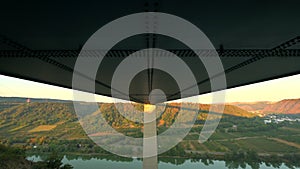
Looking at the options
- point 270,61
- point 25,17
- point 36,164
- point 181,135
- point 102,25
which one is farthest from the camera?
point 181,135

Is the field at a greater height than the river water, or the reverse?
the field

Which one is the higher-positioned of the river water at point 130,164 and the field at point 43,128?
the field at point 43,128

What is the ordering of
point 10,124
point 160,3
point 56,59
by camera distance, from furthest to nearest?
point 10,124 < point 56,59 < point 160,3

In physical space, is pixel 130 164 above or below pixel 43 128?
below

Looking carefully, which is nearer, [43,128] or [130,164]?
[130,164]

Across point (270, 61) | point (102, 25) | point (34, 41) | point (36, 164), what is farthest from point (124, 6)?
point (36, 164)

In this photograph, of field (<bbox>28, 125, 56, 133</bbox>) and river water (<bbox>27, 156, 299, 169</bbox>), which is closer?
river water (<bbox>27, 156, 299, 169</bbox>)

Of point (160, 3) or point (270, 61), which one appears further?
point (270, 61)

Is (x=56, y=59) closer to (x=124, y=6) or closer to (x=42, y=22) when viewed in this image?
(x=42, y=22)

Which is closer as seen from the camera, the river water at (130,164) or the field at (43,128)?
the river water at (130,164)

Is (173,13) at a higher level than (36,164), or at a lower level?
higher
